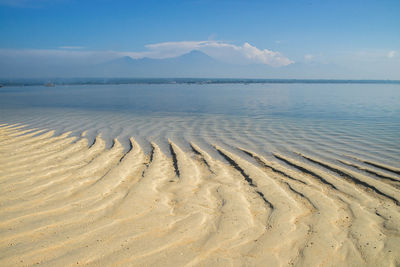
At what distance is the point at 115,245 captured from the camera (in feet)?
9.22

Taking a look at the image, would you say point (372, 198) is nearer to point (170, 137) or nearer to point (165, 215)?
point (165, 215)

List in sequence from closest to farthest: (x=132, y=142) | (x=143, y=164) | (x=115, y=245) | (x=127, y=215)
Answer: (x=115, y=245)
(x=127, y=215)
(x=143, y=164)
(x=132, y=142)

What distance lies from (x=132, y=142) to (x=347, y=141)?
19.1 ft

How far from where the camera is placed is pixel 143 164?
18.7ft

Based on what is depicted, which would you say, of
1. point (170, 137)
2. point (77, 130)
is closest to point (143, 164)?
point (170, 137)

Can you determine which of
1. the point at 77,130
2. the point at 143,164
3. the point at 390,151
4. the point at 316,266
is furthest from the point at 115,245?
the point at 77,130

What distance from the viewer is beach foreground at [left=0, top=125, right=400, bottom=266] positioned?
8.95ft

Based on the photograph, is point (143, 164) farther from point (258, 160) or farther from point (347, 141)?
point (347, 141)

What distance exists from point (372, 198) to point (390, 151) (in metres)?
3.35

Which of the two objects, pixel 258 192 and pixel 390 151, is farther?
pixel 390 151

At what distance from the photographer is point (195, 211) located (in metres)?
3.60

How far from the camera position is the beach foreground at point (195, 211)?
273 centimetres

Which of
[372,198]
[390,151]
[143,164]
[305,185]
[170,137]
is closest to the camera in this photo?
[372,198]

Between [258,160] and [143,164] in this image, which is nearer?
[143,164]
